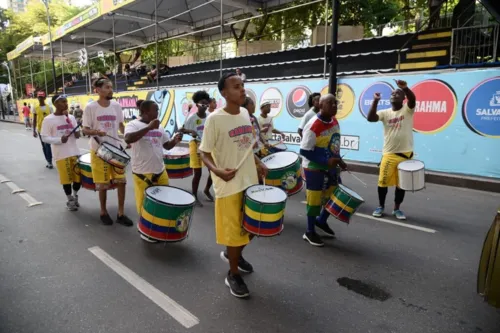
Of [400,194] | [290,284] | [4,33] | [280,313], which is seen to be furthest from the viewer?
[4,33]

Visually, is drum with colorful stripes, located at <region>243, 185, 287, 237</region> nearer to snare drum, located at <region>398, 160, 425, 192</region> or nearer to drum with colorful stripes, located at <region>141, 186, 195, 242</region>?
drum with colorful stripes, located at <region>141, 186, 195, 242</region>

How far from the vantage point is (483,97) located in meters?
7.29

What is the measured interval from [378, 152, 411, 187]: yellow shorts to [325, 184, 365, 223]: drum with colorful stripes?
1.36 meters

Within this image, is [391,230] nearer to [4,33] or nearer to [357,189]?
[357,189]

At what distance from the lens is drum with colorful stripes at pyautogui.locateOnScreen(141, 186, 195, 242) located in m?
3.85

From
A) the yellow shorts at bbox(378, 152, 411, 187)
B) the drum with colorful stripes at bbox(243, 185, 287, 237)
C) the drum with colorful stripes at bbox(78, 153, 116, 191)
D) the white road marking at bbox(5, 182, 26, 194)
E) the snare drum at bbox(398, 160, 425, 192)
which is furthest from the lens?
the white road marking at bbox(5, 182, 26, 194)

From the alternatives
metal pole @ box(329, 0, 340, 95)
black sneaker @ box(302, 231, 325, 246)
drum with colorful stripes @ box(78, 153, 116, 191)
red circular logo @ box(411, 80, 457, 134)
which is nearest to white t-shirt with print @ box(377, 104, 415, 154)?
black sneaker @ box(302, 231, 325, 246)

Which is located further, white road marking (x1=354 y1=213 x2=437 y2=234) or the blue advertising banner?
the blue advertising banner

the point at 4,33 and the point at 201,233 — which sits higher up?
the point at 4,33

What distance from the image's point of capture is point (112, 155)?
470cm

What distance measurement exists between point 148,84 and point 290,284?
19.0 m

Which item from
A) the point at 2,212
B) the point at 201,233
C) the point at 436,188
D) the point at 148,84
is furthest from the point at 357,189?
the point at 148,84

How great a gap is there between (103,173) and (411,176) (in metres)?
4.34

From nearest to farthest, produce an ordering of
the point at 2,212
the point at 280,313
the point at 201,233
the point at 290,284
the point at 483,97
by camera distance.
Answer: the point at 280,313 < the point at 290,284 < the point at 201,233 < the point at 2,212 < the point at 483,97
